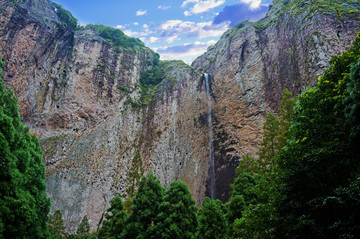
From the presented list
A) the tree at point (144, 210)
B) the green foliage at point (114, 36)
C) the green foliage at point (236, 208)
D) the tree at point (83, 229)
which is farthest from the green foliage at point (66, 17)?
the green foliage at point (236, 208)

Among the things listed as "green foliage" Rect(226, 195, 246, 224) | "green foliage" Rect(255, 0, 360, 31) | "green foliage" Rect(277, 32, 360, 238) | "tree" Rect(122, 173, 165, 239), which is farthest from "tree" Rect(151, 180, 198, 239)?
"green foliage" Rect(255, 0, 360, 31)

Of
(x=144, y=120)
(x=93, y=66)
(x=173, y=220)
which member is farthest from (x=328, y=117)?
(x=93, y=66)

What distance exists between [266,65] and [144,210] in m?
28.2

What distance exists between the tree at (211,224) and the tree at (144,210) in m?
3.33

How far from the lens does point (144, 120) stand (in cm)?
3900

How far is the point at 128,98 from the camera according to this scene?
131ft

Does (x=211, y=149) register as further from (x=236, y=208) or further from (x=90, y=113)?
(x=90, y=113)

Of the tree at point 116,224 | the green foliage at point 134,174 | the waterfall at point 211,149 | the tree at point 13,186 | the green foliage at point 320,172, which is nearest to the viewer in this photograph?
the green foliage at point 320,172

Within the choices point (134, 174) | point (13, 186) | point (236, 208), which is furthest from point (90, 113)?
point (236, 208)

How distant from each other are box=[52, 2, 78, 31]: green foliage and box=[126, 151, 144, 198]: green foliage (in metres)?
34.4

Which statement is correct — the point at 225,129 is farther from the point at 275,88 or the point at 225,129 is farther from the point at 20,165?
the point at 20,165

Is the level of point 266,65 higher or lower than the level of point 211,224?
higher

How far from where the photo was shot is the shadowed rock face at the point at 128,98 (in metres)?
26.7

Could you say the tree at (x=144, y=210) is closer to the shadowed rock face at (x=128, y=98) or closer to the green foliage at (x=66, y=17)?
the shadowed rock face at (x=128, y=98)
